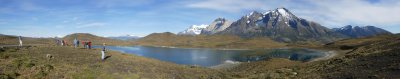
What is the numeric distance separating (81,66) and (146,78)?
29.5 ft

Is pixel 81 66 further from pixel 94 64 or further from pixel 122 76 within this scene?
pixel 122 76

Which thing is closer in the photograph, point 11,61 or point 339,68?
point 11,61

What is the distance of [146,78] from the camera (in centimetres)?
4125

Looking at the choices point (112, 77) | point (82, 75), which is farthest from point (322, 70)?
point (82, 75)

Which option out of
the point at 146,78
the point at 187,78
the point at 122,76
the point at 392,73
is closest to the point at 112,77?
the point at 122,76

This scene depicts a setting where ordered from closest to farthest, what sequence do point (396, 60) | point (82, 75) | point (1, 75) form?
point (1, 75), point (82, 75), point (396, 60)

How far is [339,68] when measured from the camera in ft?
149

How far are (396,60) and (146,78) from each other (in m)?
28.7

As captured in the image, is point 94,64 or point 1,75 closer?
point 1,75

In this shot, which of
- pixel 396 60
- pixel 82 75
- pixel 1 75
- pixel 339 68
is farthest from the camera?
pixel 339 68

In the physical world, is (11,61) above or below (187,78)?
above

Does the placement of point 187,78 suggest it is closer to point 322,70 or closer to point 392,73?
point 322,70

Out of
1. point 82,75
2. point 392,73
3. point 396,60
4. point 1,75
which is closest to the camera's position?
point 1,75

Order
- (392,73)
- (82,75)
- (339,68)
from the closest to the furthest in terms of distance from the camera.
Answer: (392,73), (82,75), (339,68)
